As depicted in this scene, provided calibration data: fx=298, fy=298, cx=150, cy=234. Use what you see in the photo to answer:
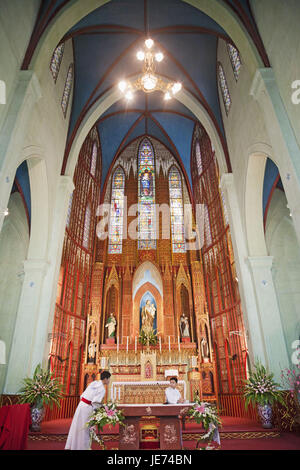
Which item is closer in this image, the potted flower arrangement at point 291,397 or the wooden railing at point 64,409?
the potted flower arrangement at point 291,397

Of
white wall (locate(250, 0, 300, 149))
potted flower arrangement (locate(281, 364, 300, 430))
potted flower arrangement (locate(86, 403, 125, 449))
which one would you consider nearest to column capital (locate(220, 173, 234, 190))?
white wall (locate(250, 0, 300, 149))

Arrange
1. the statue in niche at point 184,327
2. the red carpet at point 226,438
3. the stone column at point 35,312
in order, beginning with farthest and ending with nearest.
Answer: the statue in niche at point 184,327 < the stone column at point 35,312 < the red carpet at point 226,438

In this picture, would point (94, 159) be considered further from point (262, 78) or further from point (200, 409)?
point (200, 409)

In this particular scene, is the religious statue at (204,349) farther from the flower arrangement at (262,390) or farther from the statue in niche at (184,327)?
the flower arrangement at (262,390)

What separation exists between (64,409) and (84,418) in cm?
908

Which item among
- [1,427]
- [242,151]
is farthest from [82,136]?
[1,427]

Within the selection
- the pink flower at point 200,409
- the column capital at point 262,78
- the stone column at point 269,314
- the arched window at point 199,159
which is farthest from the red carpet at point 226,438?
the arched window at point 199,159

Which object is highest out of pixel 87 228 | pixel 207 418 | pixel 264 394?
pixel 87 228

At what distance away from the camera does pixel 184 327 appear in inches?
630

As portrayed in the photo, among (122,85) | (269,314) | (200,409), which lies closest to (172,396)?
(200,409)

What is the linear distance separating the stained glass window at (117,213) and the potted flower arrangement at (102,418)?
13510 mm

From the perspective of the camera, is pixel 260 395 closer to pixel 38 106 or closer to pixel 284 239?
pixel 284 239

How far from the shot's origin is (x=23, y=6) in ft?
26.2

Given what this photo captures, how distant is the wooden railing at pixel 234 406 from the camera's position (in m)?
11.3
